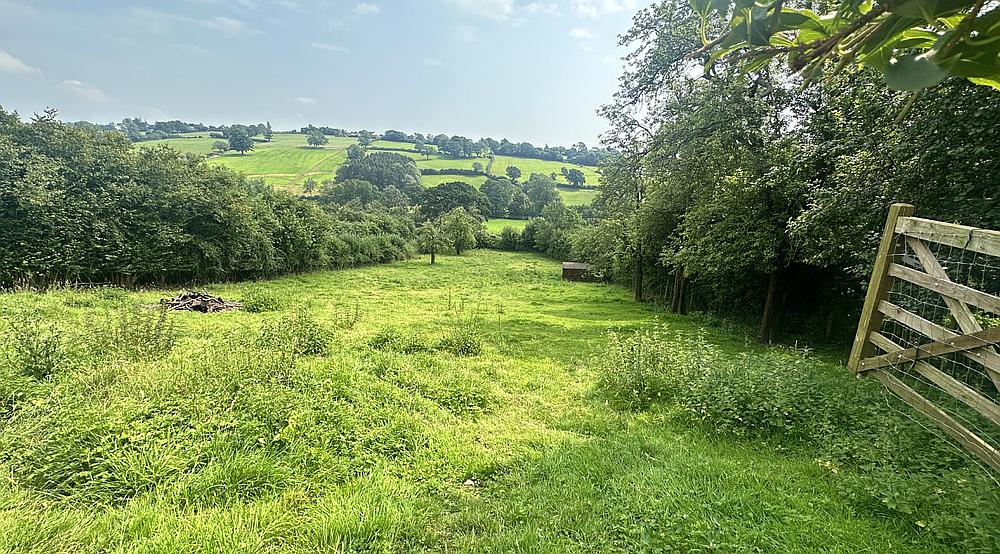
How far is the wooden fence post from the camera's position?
2869 millimetres

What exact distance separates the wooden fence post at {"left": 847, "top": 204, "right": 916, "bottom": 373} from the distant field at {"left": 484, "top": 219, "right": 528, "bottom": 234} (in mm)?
56068

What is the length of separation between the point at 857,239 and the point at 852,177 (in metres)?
1.02

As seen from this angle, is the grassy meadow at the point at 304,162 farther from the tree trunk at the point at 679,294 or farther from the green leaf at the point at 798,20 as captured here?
the green leaf at the point at 798,20

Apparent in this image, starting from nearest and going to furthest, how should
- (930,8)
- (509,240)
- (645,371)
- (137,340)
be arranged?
(930,8)
(645,371)
(137,340)
(509,240)

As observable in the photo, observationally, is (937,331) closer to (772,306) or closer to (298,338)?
(298,338)

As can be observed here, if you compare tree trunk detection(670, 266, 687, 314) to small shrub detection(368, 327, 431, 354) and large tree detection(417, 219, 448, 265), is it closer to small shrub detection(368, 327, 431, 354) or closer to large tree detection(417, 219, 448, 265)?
small shrub detection(368, 327, 431, 354)

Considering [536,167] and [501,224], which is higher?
[536,167]

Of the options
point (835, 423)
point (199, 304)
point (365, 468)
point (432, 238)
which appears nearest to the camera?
point (365, 468)

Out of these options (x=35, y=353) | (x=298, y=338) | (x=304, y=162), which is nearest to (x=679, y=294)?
(x=298, y=338)

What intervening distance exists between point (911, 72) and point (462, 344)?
795 cm

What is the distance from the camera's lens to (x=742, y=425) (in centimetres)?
431

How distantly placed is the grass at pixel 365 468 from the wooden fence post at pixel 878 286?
1.07 m

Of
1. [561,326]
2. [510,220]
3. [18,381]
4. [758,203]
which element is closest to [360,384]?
[18,381]

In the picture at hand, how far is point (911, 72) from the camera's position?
0.81 meters
